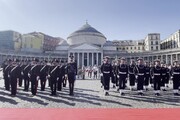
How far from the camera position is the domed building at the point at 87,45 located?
312ft

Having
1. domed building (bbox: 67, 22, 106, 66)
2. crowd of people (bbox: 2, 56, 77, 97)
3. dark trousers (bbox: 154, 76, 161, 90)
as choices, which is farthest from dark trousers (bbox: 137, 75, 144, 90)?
domed building (bbox: 67, 22, 106, 66)

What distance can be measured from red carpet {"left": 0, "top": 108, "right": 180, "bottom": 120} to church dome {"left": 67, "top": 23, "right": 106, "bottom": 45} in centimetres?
9891

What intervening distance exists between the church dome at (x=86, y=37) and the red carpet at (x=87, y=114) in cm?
9891

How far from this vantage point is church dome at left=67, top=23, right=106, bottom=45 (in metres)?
108

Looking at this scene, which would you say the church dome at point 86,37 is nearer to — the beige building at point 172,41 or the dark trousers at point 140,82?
the beige building at point 172,41

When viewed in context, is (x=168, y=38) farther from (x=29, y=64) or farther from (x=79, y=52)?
(x=29, y=64)

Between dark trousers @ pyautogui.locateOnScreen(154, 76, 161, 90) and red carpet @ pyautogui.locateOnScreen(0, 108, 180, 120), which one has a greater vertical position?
dark trousers @ pyautogui.locateOnScreen(154, 76, 161, 90)

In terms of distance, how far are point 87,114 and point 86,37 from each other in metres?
101

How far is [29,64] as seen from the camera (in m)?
14.5

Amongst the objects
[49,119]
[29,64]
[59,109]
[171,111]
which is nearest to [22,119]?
[49,119]

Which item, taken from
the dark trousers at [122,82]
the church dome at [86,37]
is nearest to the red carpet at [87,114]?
the dark trousers at [122,82]

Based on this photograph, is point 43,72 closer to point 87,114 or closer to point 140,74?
point 140,74

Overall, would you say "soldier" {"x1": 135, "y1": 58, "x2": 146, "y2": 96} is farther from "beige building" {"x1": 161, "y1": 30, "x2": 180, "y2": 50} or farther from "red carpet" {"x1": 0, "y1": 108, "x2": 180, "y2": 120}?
"beige building" {"x1": 161, "y1": 30, "x2": 180, "y2": 50}

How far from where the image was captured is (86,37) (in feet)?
354
